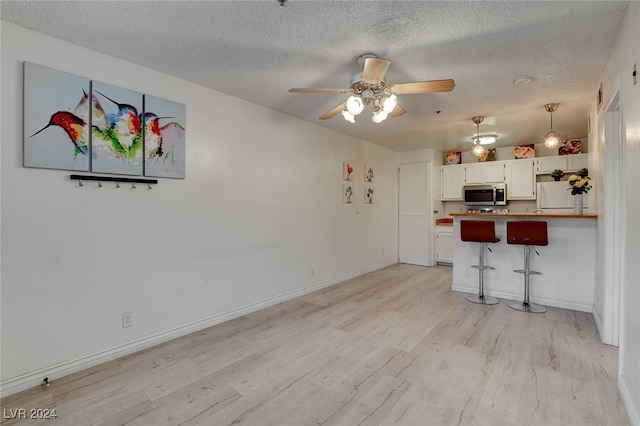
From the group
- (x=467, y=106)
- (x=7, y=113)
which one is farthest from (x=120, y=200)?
(x=467, y=106)

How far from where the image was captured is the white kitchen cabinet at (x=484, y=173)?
5.85 meters

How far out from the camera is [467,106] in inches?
141

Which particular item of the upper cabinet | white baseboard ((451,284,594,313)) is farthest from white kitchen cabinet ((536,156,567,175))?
white baseboard ((451,284,594,313))

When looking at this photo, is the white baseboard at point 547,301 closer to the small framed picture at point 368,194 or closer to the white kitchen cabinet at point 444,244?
the white kitchen cabinet at point 444,244

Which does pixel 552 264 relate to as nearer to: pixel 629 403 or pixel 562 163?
pixel 629 403

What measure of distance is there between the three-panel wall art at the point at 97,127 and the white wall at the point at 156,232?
0.24 feet

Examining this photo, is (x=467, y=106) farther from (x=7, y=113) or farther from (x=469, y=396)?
(x=7, y=113)

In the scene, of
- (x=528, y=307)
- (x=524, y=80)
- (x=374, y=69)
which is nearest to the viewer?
(x=374, y=69)

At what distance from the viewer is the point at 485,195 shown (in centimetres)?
589

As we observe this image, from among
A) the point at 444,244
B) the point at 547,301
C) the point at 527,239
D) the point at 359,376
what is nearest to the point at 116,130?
the point at 359,376

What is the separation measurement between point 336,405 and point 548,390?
4.72 ft

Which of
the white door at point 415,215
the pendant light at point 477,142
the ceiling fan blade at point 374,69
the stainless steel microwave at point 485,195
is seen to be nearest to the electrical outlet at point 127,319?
the ceiling fan blade at point 374,69

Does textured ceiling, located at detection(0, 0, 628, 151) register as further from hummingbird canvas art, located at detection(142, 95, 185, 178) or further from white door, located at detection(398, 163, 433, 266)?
white door, located at detection(398, 163, 433, 266)

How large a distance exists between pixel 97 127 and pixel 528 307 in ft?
15.7
